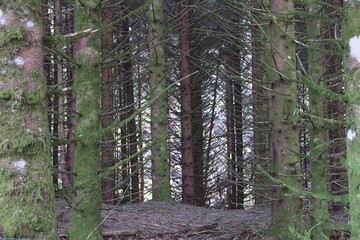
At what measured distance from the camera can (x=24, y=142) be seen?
2.43 metres

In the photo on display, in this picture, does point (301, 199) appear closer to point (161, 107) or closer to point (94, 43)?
point (94, 43)

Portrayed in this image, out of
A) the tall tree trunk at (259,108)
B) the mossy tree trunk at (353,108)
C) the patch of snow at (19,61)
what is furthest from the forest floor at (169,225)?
the mossy tree trunk at (353,108)

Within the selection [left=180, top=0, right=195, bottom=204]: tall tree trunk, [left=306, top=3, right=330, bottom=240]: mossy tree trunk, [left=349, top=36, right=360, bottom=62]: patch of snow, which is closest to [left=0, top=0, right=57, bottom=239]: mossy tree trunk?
[left=349, top=36, right=360, bottom=62]: patch of snow

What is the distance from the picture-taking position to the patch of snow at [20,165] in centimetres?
240

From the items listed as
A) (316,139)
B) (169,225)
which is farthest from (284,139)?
(169,225)

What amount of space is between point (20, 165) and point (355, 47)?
2.02 metres

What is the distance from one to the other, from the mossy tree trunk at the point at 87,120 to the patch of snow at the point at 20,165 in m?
1.81

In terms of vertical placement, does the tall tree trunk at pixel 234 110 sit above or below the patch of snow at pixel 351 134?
above

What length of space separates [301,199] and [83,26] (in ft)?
10.4

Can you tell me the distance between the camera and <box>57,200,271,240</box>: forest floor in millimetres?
6410

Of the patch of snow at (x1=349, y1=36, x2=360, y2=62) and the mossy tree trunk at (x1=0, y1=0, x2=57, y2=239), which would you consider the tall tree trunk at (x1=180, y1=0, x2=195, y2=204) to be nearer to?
the patch of snow at (x1=349, y1=36, x2=360, y2=62)

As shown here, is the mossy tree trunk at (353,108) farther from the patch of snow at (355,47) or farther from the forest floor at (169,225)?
the forest floor at (169,225)

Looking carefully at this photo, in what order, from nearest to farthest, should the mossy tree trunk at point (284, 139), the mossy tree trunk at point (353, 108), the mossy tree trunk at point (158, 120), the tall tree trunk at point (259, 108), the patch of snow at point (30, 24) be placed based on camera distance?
the patch of snow at point (30, 24) < the mossy tree trunk at point (353, 108) < the mossy tree trunk at point (284, 139) < the tall tree trunk at point (259, 108) < the mossy tree trunk at point (158, 120)

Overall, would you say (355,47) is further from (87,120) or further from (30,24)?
(87,120)
